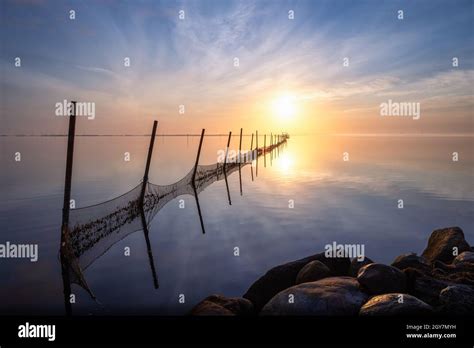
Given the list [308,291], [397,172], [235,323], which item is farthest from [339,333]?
[397,172]

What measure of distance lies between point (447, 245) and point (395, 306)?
19.3ft

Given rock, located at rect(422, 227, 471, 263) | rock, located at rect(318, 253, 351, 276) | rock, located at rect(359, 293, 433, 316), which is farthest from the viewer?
rock, located at rect(422, 227, 471, 263)

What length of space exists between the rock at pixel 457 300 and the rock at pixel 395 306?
0.60 meters

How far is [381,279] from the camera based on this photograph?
7281 millimetres

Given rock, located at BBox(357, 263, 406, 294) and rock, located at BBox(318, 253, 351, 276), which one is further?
rock, located at BBox(318, 253, 351, 276)

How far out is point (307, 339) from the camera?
19.6ft

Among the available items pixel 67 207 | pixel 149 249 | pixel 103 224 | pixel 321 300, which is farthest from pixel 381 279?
pixel 103 224

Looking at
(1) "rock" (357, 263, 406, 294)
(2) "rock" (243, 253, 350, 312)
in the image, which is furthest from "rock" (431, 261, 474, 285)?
(2) "rock" (243, 253, 350, 312)

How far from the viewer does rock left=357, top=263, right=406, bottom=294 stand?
723 centimetres

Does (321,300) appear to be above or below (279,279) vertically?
above

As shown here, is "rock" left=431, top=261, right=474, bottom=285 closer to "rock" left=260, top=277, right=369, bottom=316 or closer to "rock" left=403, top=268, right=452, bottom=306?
"rock" left=403, top=268, right=452, bottom=306

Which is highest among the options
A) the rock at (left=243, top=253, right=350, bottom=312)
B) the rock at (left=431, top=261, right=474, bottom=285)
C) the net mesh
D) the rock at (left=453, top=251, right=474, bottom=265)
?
the net mesh

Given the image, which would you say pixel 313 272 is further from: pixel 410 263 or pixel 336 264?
pixel 410 263

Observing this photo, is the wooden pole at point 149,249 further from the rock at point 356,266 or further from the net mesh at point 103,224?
the rock at point 356,266
